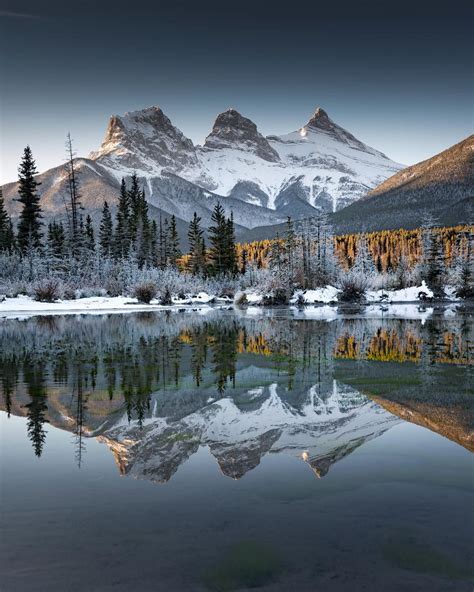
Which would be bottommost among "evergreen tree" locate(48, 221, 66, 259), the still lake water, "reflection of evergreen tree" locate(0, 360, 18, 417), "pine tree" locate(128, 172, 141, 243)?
the still lake water

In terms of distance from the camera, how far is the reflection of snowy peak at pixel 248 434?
5.33 metres

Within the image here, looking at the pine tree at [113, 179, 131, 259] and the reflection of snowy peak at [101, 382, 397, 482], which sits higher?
the pine tree at [113, 179, 131, 259]

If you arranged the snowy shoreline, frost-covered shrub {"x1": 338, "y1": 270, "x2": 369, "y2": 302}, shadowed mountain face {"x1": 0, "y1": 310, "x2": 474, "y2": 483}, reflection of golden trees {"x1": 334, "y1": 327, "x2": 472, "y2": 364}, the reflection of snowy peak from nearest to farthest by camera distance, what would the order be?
the reflection of snowy peak < shadowed mountain face {"x1": 0, "y1": 310, "x2": 474, "y2": 483} < reflection of golden trees {"x1": 334, "y1": 327, "x2": 472, "y2": 364} < the snowy shoreline < frost-covered shrub {"x1": 338, "y1": 270, "x2": 369, "y2": 302}

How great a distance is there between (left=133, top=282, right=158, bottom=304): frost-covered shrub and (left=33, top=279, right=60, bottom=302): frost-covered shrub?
305 inches

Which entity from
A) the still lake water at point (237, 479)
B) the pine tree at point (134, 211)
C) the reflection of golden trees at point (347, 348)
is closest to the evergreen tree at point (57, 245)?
the pine tree at point (134, 211)

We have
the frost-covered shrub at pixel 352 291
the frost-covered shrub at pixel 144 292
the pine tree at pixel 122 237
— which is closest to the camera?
the frost-covered shrub at pixel 144 292

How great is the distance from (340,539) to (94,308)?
34383 millimetres

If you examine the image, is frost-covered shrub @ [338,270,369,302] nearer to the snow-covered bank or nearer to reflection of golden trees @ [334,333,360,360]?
the snow-covered bank

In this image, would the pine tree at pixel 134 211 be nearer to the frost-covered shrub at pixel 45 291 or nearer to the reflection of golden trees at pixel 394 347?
the frost-covered shrub at pixel 45 291

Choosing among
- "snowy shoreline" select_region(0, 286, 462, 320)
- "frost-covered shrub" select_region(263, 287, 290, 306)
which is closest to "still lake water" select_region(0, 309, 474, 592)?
"snowy shoreline" select_region(0, 286, 462, 320)

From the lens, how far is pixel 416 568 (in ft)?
10.5

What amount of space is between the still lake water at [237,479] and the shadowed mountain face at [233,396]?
4 centimetres

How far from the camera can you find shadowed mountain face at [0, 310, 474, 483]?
230 inches

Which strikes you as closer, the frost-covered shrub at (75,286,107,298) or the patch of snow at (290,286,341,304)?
the frost-covered shrub at (75,286,107,298)
